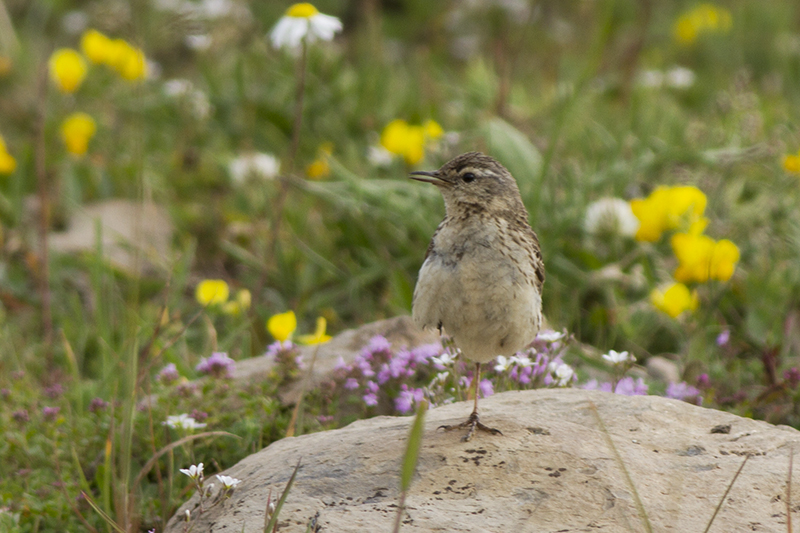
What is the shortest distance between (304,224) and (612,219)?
2.30 metres

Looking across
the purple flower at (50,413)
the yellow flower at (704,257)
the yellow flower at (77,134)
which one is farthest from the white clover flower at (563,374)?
the yellow flower at (77,134)

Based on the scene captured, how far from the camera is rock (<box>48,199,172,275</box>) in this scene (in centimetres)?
677

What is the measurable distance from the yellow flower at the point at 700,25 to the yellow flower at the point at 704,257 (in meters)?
6.80

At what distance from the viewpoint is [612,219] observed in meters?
5.84

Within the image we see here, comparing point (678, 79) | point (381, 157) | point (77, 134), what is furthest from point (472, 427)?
point (678, 79)

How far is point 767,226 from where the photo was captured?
6.10 metres

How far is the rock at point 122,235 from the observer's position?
677 cm

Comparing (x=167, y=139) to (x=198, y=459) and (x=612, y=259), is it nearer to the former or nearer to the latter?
(x=612, y=259)

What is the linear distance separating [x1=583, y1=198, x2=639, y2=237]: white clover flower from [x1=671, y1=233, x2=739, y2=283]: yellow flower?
101 cm

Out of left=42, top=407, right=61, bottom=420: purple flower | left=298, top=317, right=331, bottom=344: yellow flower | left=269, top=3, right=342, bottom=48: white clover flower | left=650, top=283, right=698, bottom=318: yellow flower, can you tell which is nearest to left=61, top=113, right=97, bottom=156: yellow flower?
left=269, top=3, right=342, bottom=48: white clover flower

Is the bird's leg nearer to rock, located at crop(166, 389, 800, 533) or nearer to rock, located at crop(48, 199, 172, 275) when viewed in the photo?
rock, located at crop(166, 389, 800, 533)

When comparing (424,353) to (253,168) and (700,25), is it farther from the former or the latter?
(700,25)

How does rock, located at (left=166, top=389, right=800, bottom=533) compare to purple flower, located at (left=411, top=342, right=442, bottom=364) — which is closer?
rock, located at (left=166, top=389, right=800, bottom=533)

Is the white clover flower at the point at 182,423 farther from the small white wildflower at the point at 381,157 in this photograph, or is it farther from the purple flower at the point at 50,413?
the small white wildflower at the point at 381,157
